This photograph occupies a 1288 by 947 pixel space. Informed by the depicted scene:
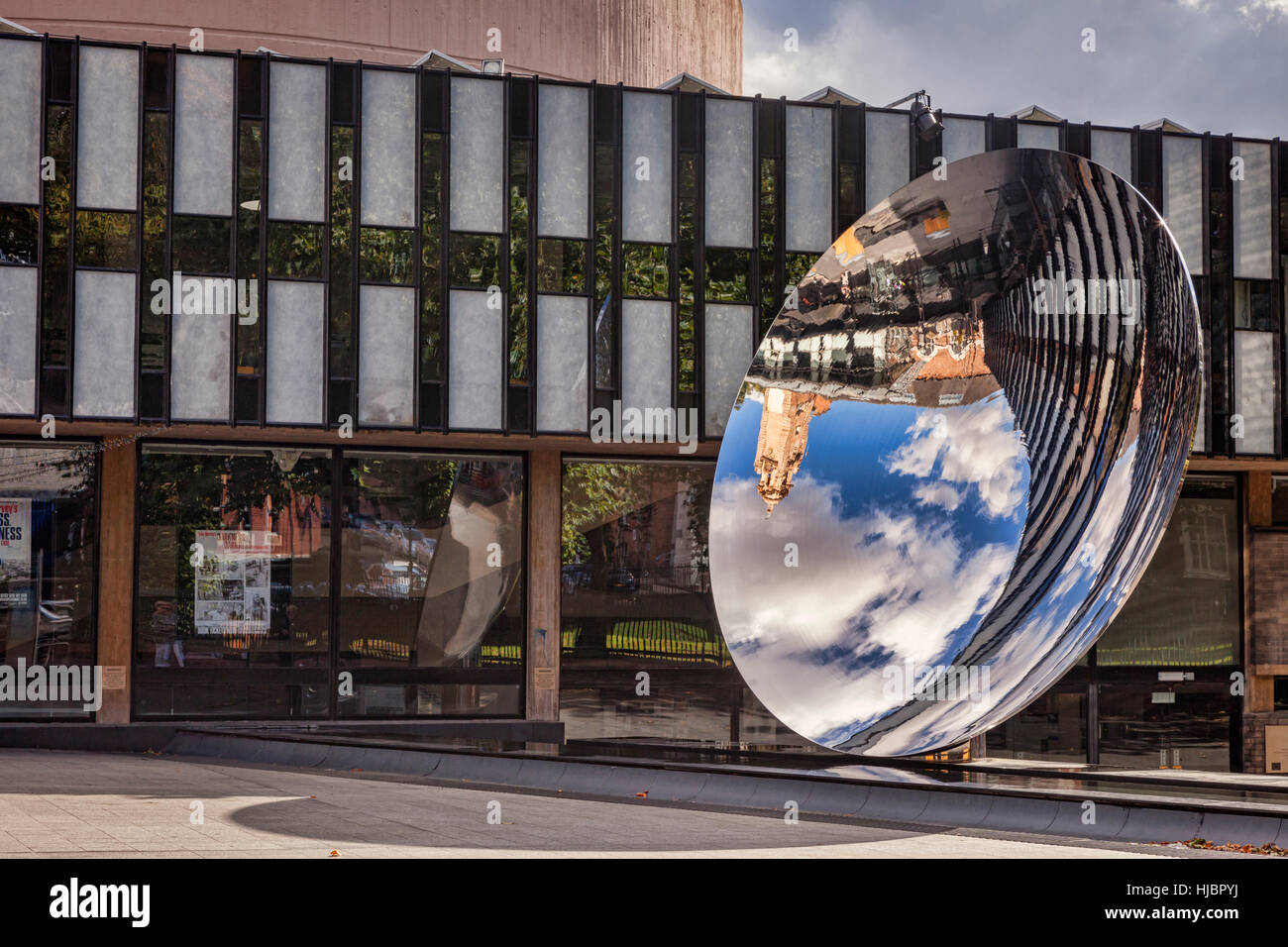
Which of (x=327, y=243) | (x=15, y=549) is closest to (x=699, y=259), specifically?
(x=327, y=243)

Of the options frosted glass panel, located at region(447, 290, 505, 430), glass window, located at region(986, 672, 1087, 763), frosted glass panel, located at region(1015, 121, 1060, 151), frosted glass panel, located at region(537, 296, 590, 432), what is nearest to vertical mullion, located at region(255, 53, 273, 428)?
frosted glass panel, located at region(447, 290, 505, 430)

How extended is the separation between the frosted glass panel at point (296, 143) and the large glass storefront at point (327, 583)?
13.1 ft

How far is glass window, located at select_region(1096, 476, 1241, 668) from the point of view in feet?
87.0

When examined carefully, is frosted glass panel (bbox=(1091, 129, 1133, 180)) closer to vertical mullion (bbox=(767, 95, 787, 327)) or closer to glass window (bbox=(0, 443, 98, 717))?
vertical mullion (bbox=(767, 95, 787, 327))

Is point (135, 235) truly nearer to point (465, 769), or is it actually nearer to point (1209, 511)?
point (465, 769)

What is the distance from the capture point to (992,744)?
84.7 ft

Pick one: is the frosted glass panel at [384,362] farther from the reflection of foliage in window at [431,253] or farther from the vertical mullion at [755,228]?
the vertical mullion at [755,228]

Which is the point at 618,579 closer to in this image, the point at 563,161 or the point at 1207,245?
the point at 563,161

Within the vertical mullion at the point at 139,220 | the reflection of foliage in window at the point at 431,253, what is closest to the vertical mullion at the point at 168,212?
the vertical mullion at the point at 139,220

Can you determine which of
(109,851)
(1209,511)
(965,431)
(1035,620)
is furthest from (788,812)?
(1209,511)

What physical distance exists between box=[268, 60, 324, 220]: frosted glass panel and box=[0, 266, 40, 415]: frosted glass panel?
12.3 ft

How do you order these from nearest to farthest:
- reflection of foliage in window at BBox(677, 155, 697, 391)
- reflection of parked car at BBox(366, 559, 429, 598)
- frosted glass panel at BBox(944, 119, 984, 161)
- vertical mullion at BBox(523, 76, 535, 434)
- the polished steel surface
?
the polished steel surface → vertical mullion at BBox(523, 76, 535, 434) → reflection of foliage in window at BBox(677, 155, 697, 391) → reflection of parked car at BBox(366, 559, 429, 598) → frosted glass panel at BBox(944, 119, 984, 161)

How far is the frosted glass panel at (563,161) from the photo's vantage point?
22703mm

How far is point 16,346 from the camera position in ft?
67.2
